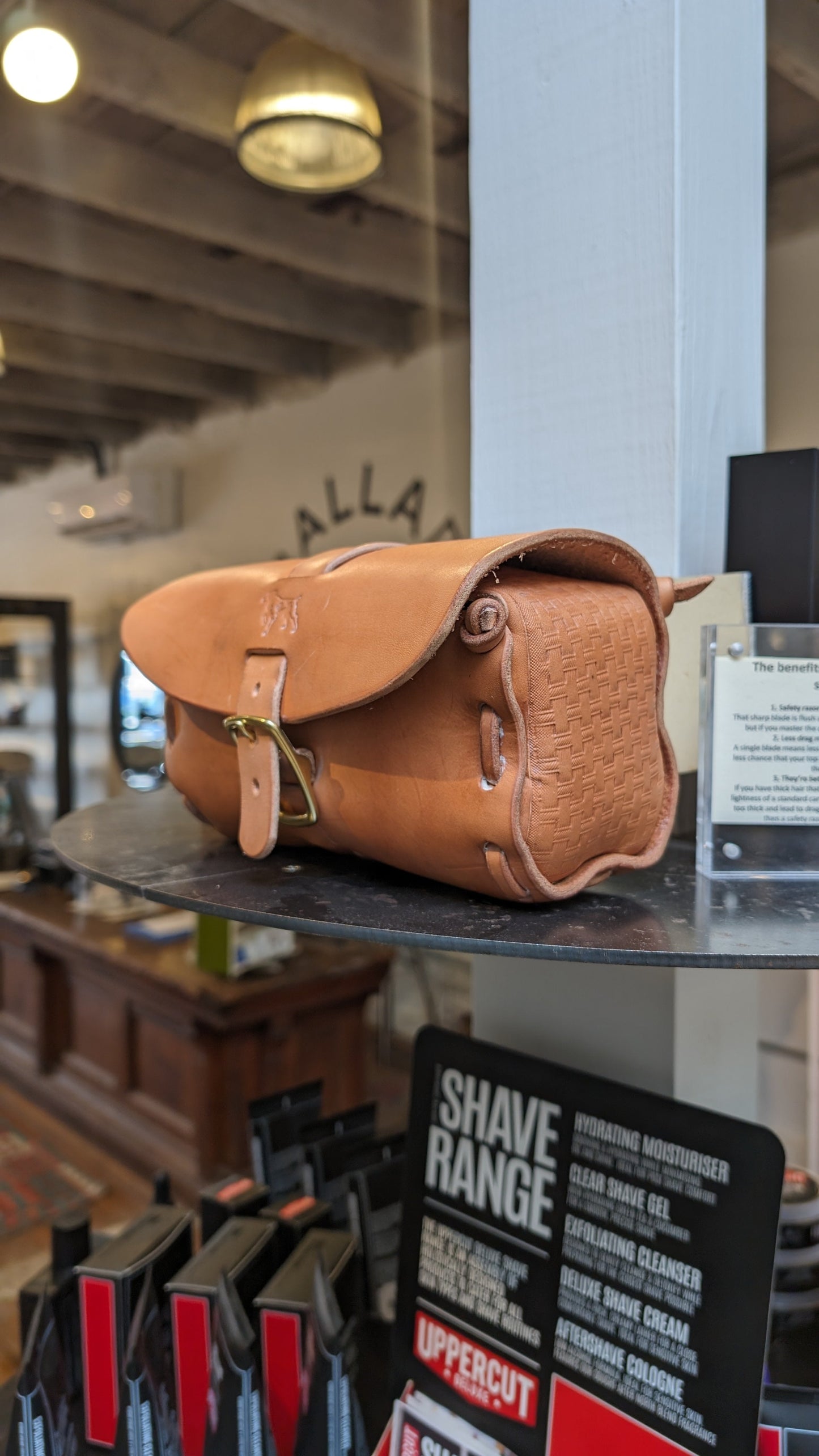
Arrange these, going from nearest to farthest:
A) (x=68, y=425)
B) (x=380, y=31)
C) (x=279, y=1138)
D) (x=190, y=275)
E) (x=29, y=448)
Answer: (x=279, y=1138)
(x=380, y=31)
(x=190, y=275)
(x=68, y=425)
(x=29, y=448)

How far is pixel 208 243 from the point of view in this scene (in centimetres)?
230

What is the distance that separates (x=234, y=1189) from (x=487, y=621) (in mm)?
677

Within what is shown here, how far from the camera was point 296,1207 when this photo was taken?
0.83 metres

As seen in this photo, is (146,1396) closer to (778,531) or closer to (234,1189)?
(234,1189)

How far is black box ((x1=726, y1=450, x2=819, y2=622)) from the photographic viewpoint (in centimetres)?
59

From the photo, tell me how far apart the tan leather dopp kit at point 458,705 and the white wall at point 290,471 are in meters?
1.71

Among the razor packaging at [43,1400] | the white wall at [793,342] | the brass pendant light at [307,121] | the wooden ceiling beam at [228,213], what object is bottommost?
the razor packaging at [43,1400]

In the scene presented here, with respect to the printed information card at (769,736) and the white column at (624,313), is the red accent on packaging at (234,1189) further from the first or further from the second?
the printed information card at (769,736)

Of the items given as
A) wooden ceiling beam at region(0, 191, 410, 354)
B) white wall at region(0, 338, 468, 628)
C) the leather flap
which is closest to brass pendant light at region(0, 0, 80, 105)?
wooden ceiling beam at region(0, 191, 410, 354)

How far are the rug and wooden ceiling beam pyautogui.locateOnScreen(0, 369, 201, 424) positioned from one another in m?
2.38

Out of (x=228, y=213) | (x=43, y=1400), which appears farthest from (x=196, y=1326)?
(x=228, y=213)

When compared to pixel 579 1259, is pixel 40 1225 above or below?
below

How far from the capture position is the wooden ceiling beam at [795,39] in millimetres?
885

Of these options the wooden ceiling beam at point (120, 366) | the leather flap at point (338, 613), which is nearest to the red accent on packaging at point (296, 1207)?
the leather flap at point (338, 613)
